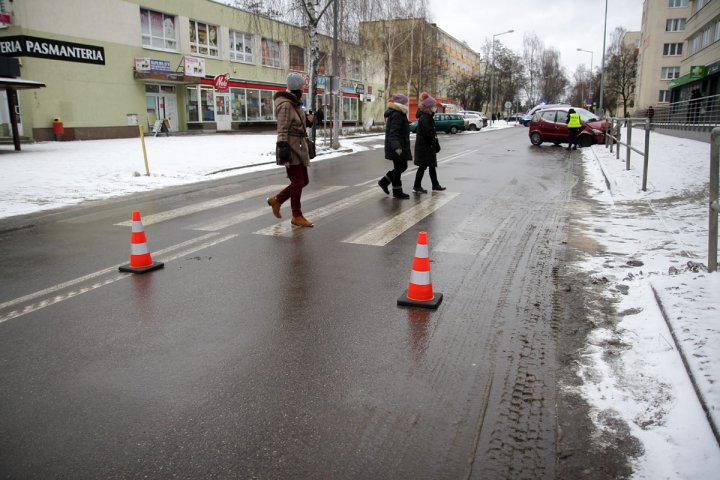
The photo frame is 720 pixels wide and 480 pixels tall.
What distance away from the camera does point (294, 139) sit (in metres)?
7.55

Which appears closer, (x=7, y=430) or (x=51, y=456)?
(x=51, y=456)

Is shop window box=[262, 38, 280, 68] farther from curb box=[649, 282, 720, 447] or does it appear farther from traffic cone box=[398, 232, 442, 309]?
curb box=[649, 282, 720, 447]

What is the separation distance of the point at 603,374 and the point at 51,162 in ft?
55.6

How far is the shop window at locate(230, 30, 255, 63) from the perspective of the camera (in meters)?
36.7

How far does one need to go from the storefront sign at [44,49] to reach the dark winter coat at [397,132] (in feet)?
46.1

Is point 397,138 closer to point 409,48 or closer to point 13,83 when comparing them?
point 13,83

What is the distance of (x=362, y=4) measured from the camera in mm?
27562

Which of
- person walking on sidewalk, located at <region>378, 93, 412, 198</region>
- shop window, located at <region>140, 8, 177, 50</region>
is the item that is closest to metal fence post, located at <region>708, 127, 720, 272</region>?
person walking on sidewalk, located at <region>378, 93, 412, 198</region>

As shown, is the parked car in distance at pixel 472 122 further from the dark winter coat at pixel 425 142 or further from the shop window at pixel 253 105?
the dark winter coat at pixel 425 142

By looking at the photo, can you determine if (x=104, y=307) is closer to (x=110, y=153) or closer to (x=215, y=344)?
(x=215, y=344)

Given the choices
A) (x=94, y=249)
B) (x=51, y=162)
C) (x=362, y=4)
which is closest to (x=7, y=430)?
(x=94, y=249)

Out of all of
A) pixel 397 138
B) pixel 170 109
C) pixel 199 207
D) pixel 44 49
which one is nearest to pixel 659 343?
pixel 397 138

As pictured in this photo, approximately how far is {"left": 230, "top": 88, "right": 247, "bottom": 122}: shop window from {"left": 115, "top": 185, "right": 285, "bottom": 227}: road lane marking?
1056 inches

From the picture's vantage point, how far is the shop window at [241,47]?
120 feet
